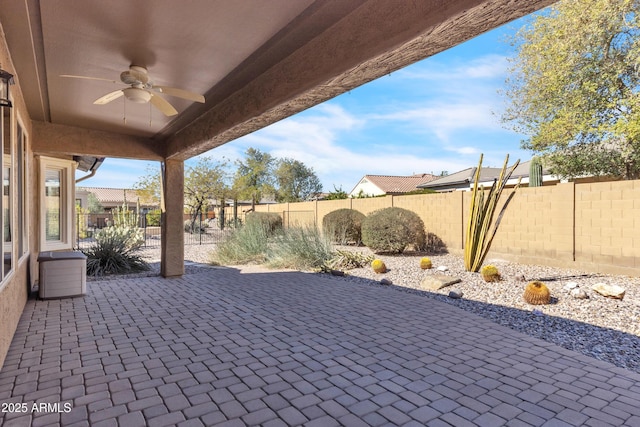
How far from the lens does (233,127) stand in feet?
15.2

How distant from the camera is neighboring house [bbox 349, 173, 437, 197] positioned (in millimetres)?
31312

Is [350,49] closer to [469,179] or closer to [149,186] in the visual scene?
[149,186]

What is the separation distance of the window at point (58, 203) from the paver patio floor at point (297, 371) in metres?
3.00

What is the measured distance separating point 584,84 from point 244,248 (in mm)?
10336

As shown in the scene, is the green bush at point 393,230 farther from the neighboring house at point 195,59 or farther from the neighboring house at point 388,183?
the neighboring house at point 388,183

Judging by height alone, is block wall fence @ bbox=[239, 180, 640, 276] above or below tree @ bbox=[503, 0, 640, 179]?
below

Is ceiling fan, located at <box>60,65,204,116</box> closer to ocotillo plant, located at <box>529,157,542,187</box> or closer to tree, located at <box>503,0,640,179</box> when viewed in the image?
tree, located at <box>503,0,640,179</box>

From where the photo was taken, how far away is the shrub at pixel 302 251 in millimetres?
8672

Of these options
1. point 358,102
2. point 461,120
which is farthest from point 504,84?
point 358,102

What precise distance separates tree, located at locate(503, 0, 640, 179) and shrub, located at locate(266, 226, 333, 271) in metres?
7.71

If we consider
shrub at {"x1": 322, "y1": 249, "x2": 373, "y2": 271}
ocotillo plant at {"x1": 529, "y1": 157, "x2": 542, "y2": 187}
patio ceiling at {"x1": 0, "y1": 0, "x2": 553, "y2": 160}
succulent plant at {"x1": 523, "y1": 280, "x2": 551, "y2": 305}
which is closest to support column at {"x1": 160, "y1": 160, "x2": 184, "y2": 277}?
patio ceiling at {"x1": 0, "y1": 0, "x2": 553, "y2": 160}

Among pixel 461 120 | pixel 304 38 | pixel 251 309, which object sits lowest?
pixel 251 309

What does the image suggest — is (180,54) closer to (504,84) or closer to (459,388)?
(459,388)

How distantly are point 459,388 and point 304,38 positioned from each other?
124 inches
